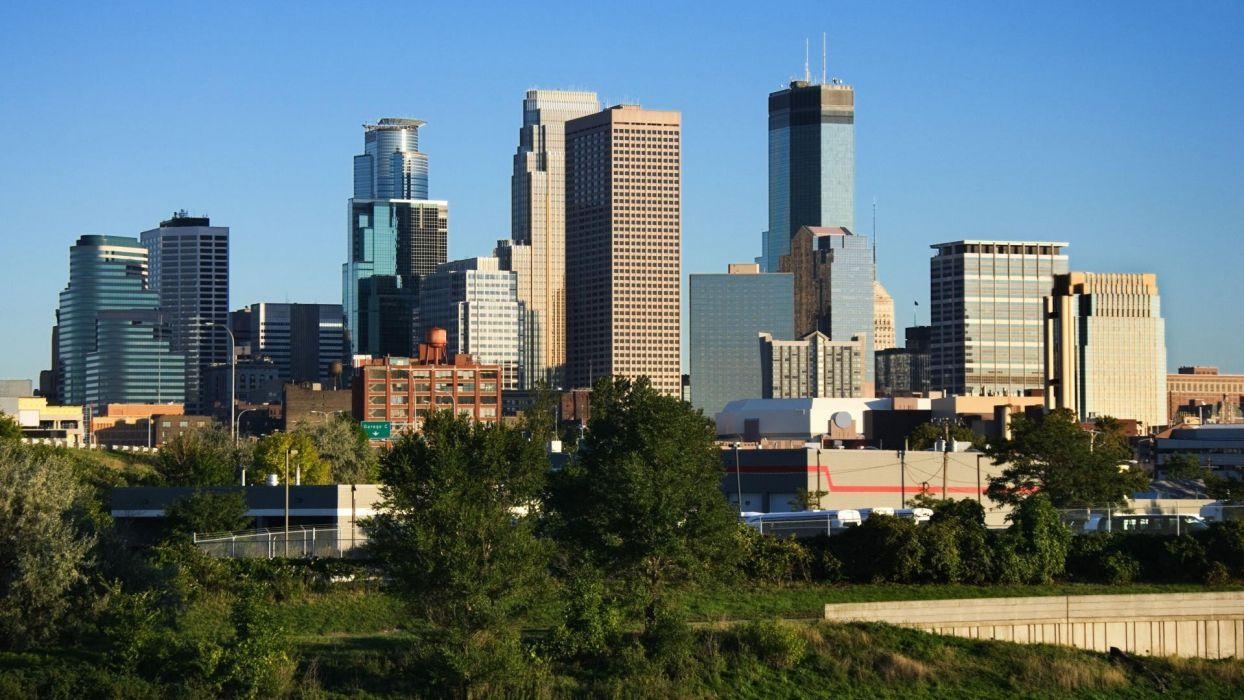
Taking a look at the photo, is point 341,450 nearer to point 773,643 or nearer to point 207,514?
point 207,514

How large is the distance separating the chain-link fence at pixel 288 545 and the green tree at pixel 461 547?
53.7 ft

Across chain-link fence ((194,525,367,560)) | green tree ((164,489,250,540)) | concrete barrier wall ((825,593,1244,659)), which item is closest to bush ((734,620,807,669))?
concrete barrier wall ((825,593,1244,659))

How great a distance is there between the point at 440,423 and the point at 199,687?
1070 cm

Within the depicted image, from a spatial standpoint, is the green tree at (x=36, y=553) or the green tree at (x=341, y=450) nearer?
the green tree at (x=36, y=553)

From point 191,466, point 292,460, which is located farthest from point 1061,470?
point 292,460

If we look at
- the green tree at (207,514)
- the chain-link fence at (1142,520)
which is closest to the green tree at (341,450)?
the green tree at (207,514)

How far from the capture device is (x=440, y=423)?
182 ft

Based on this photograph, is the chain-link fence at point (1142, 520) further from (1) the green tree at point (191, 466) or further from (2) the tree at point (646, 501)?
(1) the green tree at point (191, 466)

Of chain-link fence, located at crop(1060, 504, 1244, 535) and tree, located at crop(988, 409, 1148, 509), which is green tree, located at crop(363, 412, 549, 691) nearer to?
chain-link fence, located at crop(1060, 504, 1244, 535)

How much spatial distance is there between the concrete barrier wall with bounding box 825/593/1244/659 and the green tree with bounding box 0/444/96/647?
77.7 ft

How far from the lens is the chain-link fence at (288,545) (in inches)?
2795

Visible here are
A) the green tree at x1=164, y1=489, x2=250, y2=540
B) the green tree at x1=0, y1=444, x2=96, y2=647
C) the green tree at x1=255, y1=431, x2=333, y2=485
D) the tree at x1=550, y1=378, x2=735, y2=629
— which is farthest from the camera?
the green tree at x1=255, y1=431, x2=333, y2=485

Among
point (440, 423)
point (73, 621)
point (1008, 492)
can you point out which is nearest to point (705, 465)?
point (440, 423)

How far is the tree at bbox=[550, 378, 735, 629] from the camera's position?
58281 mm
